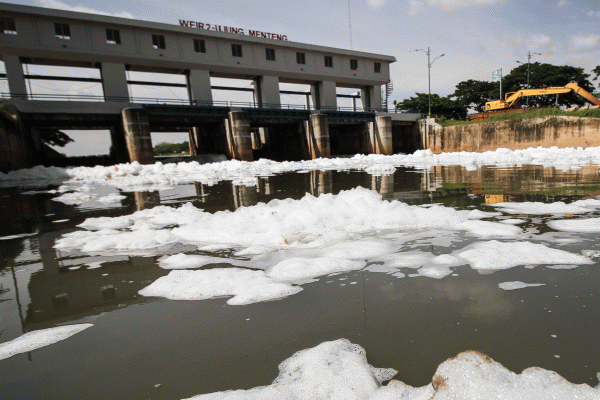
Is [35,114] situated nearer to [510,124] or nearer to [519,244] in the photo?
[519,244]

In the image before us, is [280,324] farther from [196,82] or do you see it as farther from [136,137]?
[196,82]

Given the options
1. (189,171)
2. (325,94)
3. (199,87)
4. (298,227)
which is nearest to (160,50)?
(199,87)

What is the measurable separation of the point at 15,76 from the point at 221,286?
1081 inches

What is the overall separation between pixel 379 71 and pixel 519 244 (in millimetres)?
34913

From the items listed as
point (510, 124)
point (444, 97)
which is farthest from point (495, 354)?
point (444, 97)

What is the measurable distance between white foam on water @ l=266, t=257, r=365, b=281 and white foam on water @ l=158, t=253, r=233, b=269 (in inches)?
22.1

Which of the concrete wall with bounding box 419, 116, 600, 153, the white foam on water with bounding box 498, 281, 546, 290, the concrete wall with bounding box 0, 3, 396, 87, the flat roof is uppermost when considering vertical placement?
the flat roof

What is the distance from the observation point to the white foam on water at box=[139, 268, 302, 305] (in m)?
1.93

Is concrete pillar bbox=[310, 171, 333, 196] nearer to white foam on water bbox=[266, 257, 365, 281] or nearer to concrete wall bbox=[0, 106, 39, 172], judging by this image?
white foam on water bbox=[266, 257, 365, 281]

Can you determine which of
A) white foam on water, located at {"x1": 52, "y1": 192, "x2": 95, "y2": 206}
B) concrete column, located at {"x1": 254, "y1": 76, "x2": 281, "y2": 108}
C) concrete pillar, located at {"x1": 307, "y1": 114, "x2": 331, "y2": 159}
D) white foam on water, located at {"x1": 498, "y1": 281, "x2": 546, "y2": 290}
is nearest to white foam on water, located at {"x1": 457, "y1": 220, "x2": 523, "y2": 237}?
white foam on water, located at {"x1": 498, "y1": 281, "x2": 546, "y2": 290}

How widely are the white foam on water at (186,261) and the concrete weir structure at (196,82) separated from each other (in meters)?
18.5

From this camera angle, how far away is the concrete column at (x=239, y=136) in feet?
71.4

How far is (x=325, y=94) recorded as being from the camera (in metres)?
31.2

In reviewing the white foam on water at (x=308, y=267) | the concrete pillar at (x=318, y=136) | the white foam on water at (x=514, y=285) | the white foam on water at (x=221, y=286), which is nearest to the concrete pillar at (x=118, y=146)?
the concrete pillar at (x=318, y=136)
